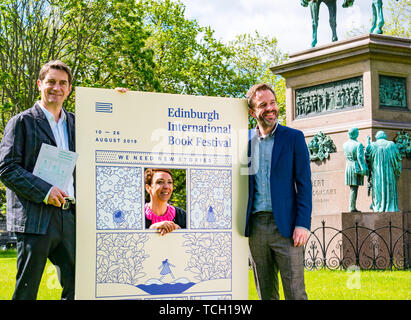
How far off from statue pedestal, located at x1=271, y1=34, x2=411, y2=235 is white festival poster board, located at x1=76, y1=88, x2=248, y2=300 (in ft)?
25.0

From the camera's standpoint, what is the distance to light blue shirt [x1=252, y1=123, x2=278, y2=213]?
5512 millimetres

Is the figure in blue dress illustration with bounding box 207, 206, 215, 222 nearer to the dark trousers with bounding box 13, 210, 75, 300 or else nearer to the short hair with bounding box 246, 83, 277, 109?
the short hair with bounding box 246, 83, 277, 109

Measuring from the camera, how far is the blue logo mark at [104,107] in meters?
5.38

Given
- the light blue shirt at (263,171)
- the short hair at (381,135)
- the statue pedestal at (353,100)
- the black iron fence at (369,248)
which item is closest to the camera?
the light blue shirt at (263,171)

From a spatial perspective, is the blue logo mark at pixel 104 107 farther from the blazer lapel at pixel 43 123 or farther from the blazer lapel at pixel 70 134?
the blazer lapel at pixel 43 123

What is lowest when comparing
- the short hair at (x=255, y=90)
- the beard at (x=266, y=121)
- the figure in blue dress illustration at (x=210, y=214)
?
the figure in blue dress illustration at (x=210, y=214)

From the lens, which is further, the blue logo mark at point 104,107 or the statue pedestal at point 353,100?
the statue pedestal at point 353,100

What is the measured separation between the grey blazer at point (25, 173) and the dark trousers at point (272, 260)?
1.68 m

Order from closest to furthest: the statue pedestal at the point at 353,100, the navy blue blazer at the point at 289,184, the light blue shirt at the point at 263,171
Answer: the navy blue blazer at the point at 289,184 → the light blue shirt at the point at 263,171 → the statue pedestal at the point at 353,100

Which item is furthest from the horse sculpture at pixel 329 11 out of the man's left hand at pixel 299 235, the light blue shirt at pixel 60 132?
the light blue shirt at pixel 60 132

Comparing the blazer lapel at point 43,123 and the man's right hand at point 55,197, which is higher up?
the blazer lapel at point 43,123

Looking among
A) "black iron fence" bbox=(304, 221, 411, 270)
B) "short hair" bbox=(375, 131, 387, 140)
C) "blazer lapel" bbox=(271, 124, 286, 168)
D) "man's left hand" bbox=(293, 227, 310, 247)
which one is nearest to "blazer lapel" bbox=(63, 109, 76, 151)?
"blazer lapel" bbox=(271, 124, 286, 168)

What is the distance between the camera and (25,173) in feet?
16.3

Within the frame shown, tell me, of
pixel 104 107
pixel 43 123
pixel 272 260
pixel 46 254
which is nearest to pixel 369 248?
pixel 272 260
